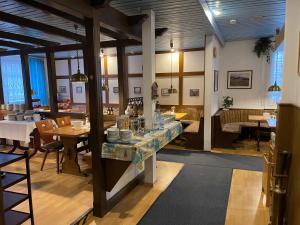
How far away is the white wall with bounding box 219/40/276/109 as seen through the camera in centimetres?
612

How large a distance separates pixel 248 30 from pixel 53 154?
205 inches

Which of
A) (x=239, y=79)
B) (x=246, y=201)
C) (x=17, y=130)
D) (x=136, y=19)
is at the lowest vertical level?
(x=246, y=201)

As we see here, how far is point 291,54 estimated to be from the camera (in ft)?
7.24

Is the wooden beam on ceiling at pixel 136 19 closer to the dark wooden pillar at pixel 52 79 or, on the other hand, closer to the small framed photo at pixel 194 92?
the dark wooden pillar at pixel 52 79

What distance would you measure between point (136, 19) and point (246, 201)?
2893mm

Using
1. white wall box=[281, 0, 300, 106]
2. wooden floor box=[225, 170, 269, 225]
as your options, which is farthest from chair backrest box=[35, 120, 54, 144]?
white wall box=[281, 0, 300, 106]

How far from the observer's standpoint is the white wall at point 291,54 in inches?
84.4

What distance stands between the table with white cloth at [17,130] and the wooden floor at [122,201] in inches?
29.2

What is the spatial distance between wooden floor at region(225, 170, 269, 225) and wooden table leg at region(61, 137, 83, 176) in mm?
2507

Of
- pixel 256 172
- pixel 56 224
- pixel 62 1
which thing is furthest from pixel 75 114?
pixel 256 172

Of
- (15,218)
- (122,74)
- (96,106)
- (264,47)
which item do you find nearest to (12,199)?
(15,218)

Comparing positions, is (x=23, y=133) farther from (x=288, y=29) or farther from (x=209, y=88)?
(x=288, y=29)

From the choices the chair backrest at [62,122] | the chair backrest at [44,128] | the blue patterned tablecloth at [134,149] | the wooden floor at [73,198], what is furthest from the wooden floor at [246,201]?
the chair backrest at [44,128]

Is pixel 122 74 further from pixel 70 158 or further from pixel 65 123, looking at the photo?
pixel 70 158
